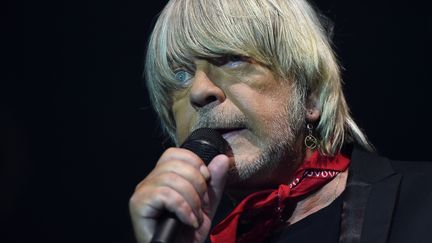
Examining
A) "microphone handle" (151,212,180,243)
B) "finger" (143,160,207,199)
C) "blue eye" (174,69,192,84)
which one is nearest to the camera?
"microphone handle" (151,212,180,243)

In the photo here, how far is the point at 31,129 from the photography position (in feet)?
7.32

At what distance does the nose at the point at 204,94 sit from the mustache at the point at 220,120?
0.03 m

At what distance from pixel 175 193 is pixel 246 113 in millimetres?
484

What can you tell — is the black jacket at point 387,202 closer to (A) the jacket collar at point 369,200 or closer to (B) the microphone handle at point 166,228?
(A) the jacket collar at point 369,200

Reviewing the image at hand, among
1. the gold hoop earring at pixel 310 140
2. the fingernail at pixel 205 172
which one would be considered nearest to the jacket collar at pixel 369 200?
the gold hoop earring at pixel 310 140

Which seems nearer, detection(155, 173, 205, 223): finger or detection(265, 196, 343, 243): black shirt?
detection(155, 173, 205, 223): finger

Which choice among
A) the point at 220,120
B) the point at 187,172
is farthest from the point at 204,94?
the point at 187,172

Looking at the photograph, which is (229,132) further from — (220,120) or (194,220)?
(194,220)

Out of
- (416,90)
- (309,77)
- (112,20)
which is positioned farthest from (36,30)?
(416,90)

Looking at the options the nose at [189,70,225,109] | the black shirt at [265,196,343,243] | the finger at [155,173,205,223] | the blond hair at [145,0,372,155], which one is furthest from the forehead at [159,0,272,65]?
the finger at [155,173,205,223]

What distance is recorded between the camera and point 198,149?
1.28 metres

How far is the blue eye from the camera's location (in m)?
1.73

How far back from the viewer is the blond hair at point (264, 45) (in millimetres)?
1688

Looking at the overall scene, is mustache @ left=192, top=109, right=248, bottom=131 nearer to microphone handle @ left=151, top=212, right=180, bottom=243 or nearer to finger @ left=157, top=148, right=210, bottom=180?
finger @ left=157, top=148, right=210, bottom=180
